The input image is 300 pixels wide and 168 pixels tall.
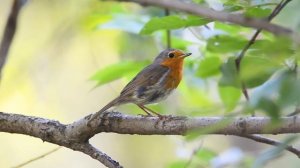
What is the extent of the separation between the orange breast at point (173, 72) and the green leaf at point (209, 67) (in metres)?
0.23

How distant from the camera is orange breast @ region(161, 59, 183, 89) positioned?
1.82 meters

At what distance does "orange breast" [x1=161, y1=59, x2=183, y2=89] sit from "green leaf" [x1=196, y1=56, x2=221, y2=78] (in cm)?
23

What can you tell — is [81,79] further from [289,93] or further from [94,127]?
[289,93]

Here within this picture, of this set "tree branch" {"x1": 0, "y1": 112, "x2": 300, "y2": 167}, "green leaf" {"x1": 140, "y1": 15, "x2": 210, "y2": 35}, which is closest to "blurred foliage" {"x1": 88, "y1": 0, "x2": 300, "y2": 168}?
"green leaf" {"x1": 140, "y1": 15, "x2": 210, "y2": 35}

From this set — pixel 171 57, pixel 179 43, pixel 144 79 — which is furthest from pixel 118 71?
pixel 179 43

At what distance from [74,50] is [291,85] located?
4107 mm

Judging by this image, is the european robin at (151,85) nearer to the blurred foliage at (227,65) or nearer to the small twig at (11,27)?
the blurred foliage at (227,65)

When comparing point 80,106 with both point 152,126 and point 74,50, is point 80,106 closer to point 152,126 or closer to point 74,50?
point 74,50

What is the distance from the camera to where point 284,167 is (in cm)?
302

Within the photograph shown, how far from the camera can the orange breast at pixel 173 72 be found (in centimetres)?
182

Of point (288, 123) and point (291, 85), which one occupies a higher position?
point (291, 85)

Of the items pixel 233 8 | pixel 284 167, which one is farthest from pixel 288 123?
pixel 284 167

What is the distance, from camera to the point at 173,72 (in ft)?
6.14

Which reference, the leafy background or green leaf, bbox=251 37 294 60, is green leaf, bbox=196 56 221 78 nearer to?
the leafy background
